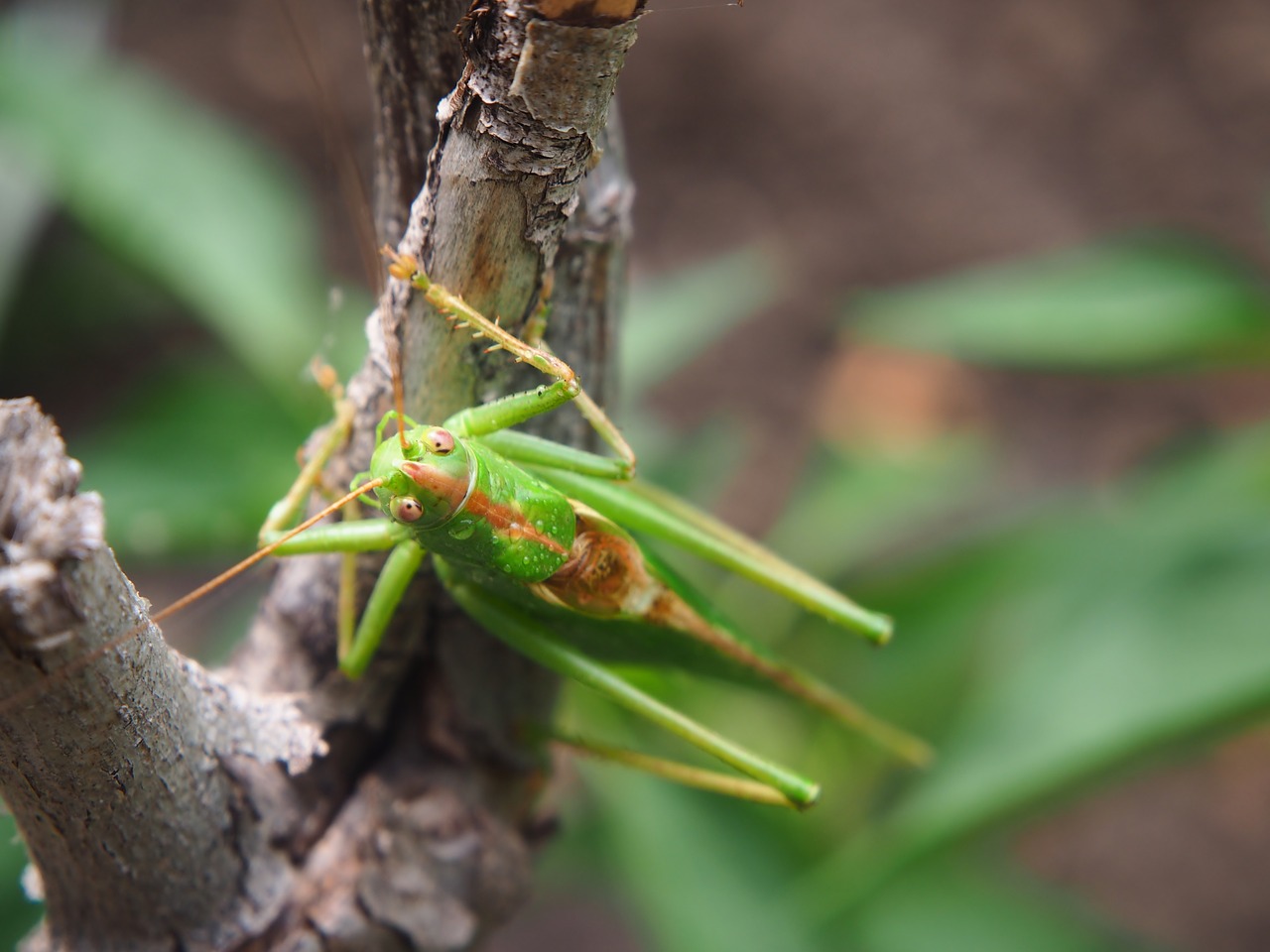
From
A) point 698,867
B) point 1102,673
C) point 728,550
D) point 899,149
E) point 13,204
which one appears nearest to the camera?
point 728,550

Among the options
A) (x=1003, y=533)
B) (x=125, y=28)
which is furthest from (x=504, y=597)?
(x=125, y=28)

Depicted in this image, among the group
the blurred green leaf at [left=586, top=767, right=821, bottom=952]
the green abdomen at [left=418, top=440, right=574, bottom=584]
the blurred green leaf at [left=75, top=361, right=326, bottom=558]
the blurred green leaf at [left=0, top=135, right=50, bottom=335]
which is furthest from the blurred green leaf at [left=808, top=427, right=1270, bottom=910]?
the blurred green leaf at [left=0, top=135, right=50, bottom=335]

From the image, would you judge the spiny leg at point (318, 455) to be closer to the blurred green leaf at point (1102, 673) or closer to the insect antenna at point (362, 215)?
the insect antenna at point (362, 215)

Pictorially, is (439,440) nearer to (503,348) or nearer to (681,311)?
(503,348)

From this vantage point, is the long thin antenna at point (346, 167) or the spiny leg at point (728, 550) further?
the spiny leg at point (728, 550)

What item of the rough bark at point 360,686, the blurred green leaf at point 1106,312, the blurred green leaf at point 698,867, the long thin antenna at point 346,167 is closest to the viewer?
the rough bark at point 360,686

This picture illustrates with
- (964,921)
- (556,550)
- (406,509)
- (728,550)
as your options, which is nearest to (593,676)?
(556,550)

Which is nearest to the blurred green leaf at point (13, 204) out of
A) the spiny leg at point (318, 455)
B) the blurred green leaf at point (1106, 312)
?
the spiny leg at point (318, 455)
